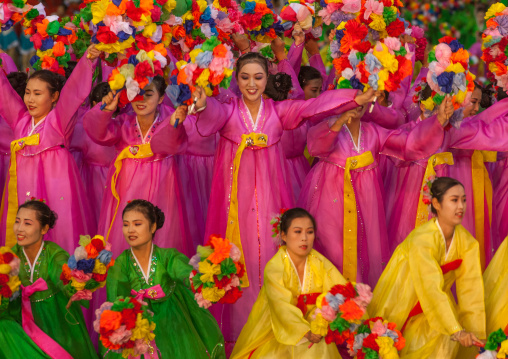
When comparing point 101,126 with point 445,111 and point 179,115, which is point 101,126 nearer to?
point 179,115

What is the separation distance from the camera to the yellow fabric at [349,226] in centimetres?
465

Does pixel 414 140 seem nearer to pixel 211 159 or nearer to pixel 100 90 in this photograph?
pixel 211 159

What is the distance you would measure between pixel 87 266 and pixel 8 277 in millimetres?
346

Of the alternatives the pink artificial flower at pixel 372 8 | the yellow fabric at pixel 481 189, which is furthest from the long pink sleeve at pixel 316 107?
the yellow fabric at pixel 481 189

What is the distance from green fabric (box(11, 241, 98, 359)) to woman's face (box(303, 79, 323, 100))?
2.00m

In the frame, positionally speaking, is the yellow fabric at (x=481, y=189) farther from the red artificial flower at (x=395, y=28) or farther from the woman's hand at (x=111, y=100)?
the woman's hand at (x=111, y=100)

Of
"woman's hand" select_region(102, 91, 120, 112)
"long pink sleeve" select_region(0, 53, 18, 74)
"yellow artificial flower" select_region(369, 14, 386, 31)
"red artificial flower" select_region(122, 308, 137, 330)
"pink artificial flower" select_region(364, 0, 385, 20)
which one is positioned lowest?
"red artificial flower" select_region(122, 308, 137, 330)

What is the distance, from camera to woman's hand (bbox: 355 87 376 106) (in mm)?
4254

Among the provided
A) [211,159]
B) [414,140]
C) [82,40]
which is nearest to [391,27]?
[414,140]

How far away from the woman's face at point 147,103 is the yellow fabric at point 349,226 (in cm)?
106

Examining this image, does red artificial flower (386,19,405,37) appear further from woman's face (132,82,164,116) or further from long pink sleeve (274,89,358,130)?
woman's face (132,82,164,116)

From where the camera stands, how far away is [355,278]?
4.64m

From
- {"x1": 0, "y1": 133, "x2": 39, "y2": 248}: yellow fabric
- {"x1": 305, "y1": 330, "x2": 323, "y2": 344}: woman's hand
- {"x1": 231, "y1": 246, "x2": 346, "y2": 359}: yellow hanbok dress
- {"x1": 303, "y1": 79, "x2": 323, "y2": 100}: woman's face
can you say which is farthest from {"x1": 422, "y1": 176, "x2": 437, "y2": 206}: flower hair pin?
{"x1": 0, "y1": 133, "x2": 39, "y2": 248}: yellow fabric

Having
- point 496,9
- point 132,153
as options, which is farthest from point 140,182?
point 496,9
